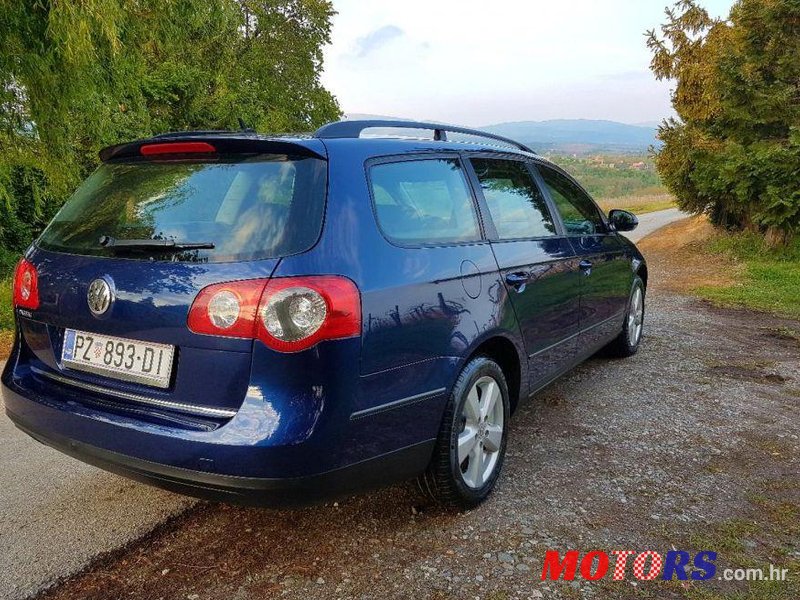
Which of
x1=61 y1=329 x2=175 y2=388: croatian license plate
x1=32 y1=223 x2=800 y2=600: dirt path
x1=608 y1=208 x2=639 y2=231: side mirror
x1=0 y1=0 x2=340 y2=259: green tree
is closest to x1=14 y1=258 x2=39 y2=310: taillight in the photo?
x1=61 y1=329 x2=175 y2=388: croatian license plate

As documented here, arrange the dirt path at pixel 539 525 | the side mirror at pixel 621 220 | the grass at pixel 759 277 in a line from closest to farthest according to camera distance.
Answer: the dirt path at pixel 539 525 < the side mirror at pixel 621 220 < the grass at pixel 759 277

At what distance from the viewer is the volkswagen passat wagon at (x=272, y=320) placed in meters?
2.20

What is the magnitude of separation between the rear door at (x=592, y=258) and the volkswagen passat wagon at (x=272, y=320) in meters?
1.28

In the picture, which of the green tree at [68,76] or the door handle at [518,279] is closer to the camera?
the door handle at [518,279]

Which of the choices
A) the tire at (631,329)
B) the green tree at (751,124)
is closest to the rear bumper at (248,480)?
the tire at (631,329)

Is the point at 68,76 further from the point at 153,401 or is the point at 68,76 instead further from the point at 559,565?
the point at 559,565

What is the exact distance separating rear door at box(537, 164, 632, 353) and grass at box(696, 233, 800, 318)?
167 inches

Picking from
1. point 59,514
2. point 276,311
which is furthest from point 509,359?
point 59,514

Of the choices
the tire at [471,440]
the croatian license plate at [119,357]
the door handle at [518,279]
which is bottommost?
the tire at [471,440]

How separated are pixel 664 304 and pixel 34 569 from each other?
8.41m

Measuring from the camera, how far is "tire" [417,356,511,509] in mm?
2811

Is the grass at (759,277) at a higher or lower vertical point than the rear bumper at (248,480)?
lower

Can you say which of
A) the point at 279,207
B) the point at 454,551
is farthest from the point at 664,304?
the point at 279,207

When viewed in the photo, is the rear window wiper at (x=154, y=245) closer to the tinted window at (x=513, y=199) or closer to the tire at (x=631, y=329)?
the tinted window at (x=513, y=199)
